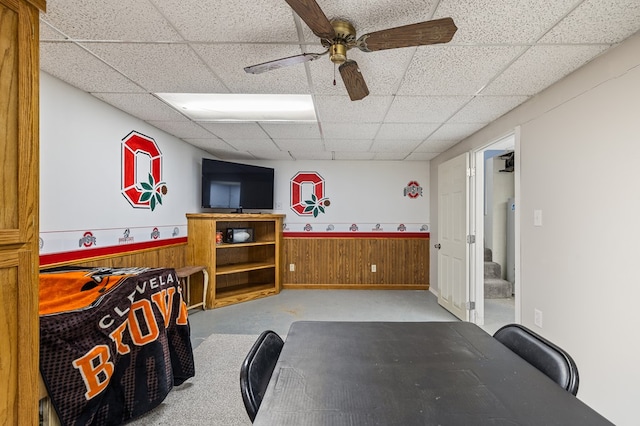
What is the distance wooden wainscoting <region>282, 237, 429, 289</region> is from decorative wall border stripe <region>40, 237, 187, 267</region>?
90.2 inches

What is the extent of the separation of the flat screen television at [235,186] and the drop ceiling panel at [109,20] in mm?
2700

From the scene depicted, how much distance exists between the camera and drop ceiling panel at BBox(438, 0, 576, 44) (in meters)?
1.40

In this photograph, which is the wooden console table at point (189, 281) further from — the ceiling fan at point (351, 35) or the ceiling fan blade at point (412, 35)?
the ceiling fan blade at point (412, 35)

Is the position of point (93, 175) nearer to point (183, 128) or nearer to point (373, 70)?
point (183, 128)

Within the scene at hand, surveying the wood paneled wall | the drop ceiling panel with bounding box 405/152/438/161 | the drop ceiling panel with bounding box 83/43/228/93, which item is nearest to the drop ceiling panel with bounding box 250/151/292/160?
the wood paneled wall

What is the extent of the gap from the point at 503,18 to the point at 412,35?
1.98 ft

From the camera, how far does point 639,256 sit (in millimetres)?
1594

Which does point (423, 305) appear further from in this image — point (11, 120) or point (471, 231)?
point (11, 120)

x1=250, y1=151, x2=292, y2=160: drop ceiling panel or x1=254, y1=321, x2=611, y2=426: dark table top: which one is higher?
x1=250, y1=151, x2=292, y2=160: drop ceiling panel

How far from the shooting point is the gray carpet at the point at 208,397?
73.4 inches

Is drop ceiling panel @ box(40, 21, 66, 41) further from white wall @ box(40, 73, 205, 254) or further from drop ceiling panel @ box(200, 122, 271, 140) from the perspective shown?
drop ceiling panel @ box(200, 122, 271, 140)

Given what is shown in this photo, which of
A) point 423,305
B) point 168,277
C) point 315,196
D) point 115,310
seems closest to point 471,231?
point 423,305

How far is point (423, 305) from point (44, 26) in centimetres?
481

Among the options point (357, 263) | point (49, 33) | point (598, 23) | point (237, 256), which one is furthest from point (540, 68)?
point (237, 256)
